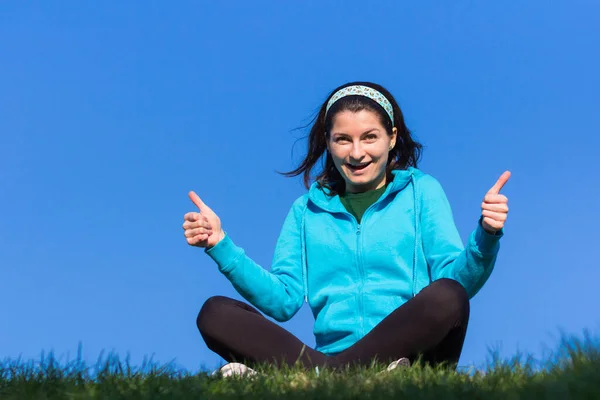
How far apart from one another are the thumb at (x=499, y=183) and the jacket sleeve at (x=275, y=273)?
1651mm

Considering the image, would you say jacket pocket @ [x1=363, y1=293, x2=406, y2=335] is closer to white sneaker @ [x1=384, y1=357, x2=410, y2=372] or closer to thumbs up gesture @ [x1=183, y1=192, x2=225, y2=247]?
white sneaker @ [x1=384, y1=357, x2=410, y2=372]

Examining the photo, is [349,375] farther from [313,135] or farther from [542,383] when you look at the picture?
[313,135]

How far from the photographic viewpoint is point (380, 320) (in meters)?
5.51

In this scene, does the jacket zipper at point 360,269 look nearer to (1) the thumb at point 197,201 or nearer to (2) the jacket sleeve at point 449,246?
(2) the jacket sleeve at point 449,246

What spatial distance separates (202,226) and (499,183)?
1.99 m

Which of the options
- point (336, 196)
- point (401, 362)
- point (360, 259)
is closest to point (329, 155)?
point (336, 196)

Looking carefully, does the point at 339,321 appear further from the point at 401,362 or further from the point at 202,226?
the point at 202,226

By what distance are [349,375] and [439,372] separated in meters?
0.46

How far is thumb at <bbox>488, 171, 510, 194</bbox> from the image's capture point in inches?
200

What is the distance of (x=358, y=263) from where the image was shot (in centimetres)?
568

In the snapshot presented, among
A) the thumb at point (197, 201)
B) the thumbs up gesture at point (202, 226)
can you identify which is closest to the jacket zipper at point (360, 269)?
the thumbs up gesture at point (202, 226)

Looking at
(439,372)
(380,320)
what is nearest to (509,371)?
(439,372)

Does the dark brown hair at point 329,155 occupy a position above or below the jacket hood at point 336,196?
above

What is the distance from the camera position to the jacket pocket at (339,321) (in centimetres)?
552
